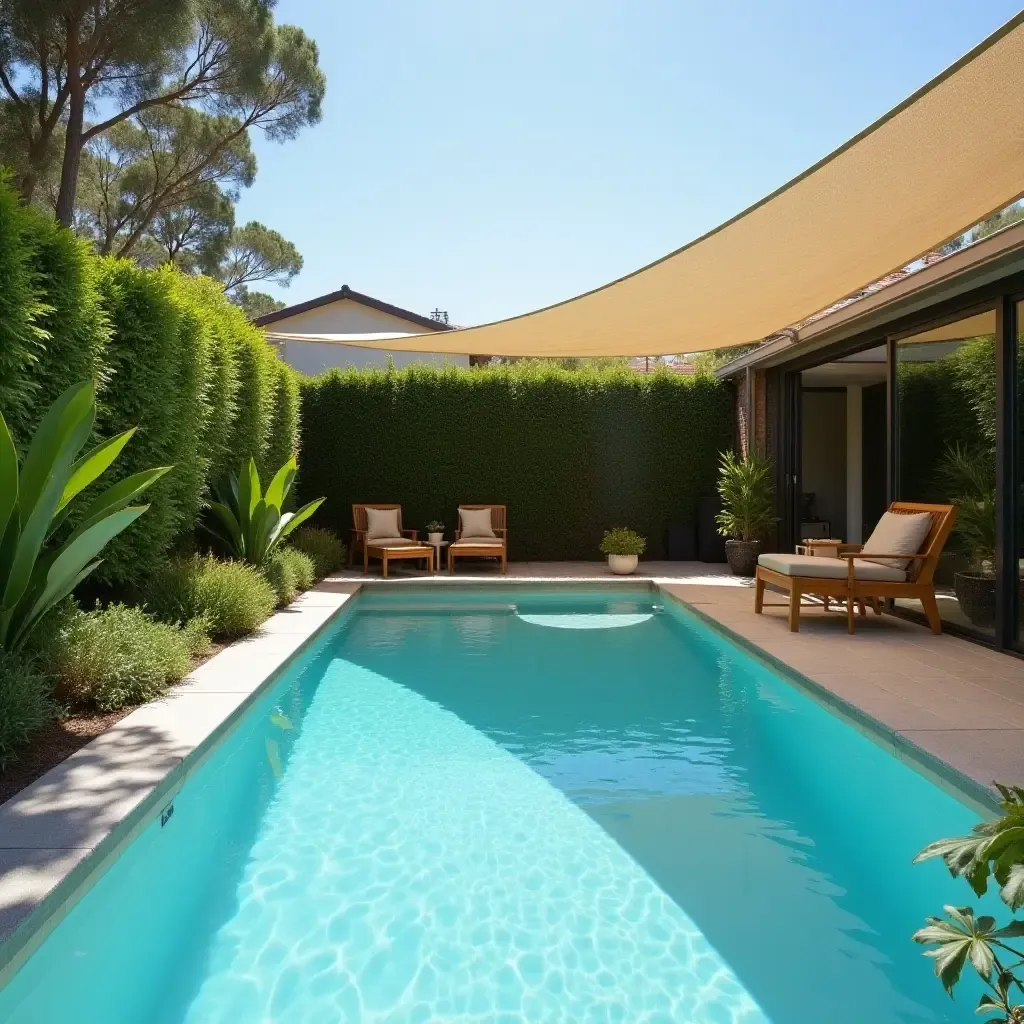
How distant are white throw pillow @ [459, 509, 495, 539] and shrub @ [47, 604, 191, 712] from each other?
22.2 ft

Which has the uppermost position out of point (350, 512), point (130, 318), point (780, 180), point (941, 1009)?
point (780, 180)

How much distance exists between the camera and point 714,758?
461 cm

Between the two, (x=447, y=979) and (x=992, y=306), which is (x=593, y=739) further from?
(x=992, y=306)

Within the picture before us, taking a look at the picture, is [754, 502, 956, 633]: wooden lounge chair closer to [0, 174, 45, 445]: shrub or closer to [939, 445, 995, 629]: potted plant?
[939, 445, 995, 629]: potted plant

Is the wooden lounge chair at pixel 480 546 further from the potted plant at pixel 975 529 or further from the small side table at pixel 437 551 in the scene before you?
the potted plant at pixel 975 529

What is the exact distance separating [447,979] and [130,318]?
5.14 meters

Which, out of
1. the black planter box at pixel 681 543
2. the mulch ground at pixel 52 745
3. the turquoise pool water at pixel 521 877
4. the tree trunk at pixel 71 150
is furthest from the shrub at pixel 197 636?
the tree trunk at pixel 71 150

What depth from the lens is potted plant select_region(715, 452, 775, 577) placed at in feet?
37.1

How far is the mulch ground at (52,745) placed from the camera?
→ 352cm

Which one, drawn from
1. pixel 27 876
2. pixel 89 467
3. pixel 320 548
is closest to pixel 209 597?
pixel 89 467

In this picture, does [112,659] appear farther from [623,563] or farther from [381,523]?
[623,563]

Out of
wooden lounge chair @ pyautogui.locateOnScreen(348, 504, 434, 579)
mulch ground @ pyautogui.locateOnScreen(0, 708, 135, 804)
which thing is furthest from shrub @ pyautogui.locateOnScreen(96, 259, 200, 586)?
wooden lounge chair @ pyautogui.locateOnScreen(348, 504, 434, 579)

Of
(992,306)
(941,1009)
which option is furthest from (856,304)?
(941,1009)

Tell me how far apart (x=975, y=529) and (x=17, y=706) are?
644 cm
